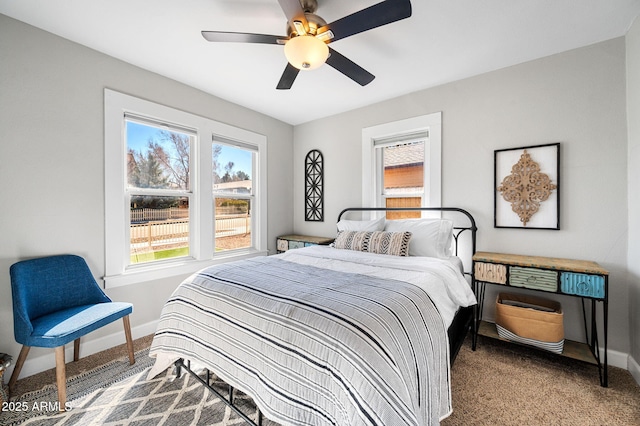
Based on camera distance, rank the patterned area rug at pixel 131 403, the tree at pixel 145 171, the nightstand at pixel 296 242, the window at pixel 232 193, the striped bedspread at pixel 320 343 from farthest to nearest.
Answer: the nightstand at pixel 296 242, the window at pixel 232 193, the tree at pixel 145 171, the patterned area rug at pixel 131 403, the striped bedspread at pixel 320 343

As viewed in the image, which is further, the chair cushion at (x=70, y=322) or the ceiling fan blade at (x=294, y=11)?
the chair cushion at (x=70, y=322)

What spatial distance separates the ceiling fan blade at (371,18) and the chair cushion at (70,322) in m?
2.44

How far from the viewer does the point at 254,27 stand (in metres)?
2.03

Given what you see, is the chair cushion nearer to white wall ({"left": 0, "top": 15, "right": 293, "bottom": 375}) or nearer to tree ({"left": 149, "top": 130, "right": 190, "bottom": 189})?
white wall ({"left": 0, "top": 15, "right": 293, "bottom": 375})

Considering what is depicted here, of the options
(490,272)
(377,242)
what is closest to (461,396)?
(490,272)

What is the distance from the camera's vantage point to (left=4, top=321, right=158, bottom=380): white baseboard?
6.54 feet

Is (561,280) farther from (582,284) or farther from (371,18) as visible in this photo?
(371,18)

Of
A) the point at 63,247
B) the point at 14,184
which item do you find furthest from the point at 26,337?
the point at 14,184

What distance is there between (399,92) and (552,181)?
1.80 meters

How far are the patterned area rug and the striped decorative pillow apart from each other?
1.57m

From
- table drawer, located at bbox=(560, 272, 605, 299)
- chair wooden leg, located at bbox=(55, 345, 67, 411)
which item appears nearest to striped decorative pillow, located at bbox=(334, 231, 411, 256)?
table drawer, located at bbox=(560, 272, 605, 299)

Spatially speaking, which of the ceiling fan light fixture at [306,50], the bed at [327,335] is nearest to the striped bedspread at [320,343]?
the bed at [327,335]

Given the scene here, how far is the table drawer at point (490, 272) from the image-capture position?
224 cm

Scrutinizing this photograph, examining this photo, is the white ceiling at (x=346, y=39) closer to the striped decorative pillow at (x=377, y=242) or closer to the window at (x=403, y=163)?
the window at (x=403, y=163)
